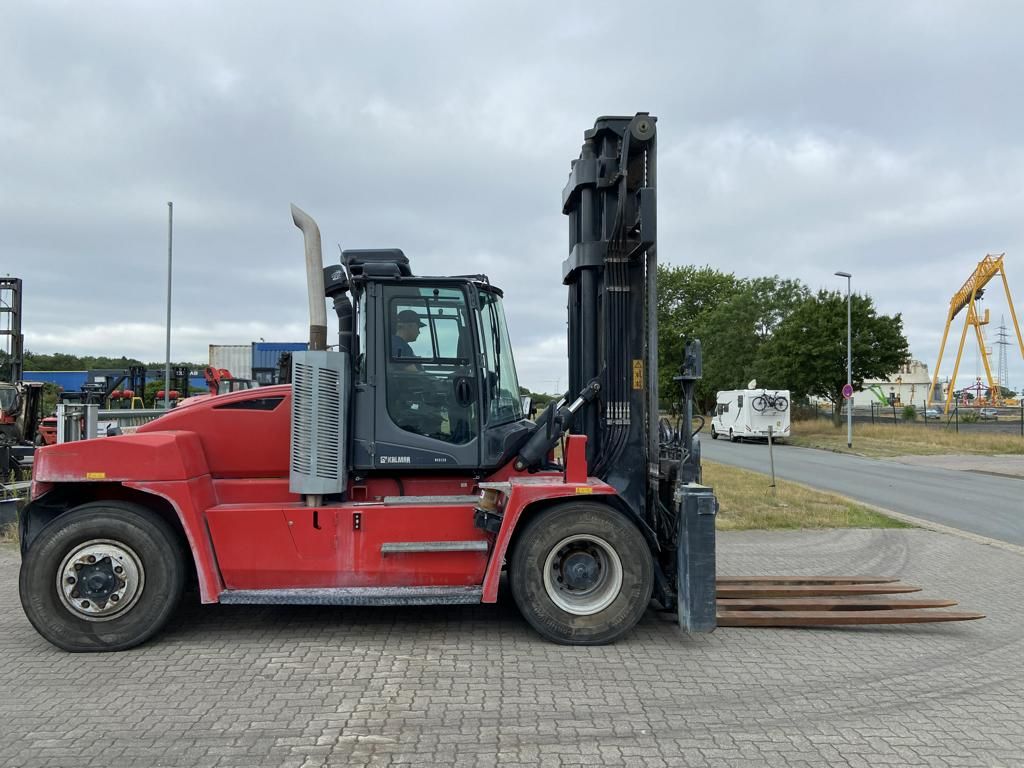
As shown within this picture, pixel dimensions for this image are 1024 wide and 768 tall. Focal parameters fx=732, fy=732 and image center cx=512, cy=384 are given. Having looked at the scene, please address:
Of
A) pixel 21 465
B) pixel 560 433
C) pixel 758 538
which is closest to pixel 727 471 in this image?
pixel 758 538

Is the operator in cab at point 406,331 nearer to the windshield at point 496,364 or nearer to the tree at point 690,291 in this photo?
the windshield at point 496,364

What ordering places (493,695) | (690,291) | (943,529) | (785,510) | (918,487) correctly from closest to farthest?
1. (493,695)
2. (943,529)
3. (785,510)
4. (918,487)
5. (690,291)

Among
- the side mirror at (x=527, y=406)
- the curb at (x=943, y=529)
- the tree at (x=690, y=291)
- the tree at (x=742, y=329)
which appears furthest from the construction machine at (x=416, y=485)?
the tree at (x=690, y=291)

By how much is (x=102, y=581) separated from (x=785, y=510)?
10.6 metres

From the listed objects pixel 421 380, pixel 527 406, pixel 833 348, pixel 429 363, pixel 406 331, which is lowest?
pixel 527 406

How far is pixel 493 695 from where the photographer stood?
4.55 m

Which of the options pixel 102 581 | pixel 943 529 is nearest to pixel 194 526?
pixel 102 581

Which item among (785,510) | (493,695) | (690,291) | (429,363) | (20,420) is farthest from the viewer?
(690,291)

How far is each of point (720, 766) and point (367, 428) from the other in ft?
11.0

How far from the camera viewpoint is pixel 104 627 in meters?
5.33

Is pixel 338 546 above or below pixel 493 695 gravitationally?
above

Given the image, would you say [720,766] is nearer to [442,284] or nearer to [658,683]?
[658,683]

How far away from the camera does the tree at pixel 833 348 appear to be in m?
38.7

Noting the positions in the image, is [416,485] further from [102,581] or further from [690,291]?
[690,291]
